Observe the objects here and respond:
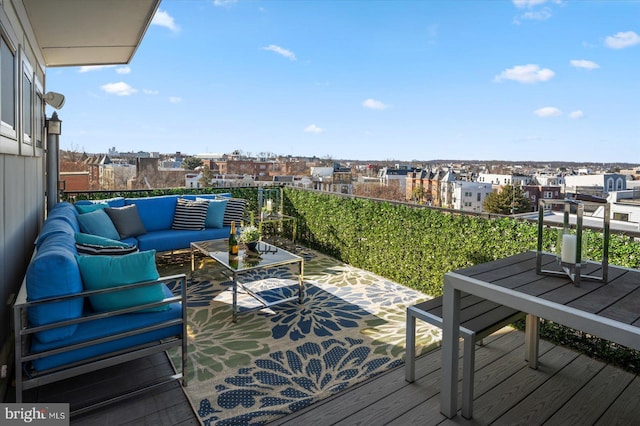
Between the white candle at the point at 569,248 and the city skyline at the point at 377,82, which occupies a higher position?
the city skyline at the point at 377,82

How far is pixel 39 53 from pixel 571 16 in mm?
13336

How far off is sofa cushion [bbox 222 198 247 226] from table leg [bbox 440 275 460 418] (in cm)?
416

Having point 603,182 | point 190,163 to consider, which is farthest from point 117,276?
point 190,163

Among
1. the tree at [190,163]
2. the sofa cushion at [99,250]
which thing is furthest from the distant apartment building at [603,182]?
the tree at [190,163]

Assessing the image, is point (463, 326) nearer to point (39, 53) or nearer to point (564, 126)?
point (39, 53)

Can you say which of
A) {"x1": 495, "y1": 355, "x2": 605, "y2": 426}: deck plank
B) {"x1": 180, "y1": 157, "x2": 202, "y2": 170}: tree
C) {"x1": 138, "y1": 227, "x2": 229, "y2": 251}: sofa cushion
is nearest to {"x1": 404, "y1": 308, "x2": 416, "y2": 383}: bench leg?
{"x1": 495, "y1": 355, "x2": 605, "y2": 426}: deck plank

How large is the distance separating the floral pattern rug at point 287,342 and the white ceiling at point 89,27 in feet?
8.99

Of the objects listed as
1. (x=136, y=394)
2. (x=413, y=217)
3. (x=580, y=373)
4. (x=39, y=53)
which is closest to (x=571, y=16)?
(x=413, y=217)

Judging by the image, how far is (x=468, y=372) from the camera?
202 cm

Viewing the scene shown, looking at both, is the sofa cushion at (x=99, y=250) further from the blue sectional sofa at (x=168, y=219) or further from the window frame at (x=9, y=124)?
the blue sectional sofa at (x=168, y=219)

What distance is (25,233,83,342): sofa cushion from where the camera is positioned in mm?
1831

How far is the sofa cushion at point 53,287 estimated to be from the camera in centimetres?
183

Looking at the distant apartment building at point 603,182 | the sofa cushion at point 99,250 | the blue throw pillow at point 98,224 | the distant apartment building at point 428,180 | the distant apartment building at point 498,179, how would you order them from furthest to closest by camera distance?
the distant apartment building at point 498,179
the distant apartment building at point 428,180
the blue throw pillow at point 98,224
the distant apartment building at point 603,182
the sofa cushion at point 99,250

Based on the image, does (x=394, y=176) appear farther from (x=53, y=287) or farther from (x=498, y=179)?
(x=53, y=287)
